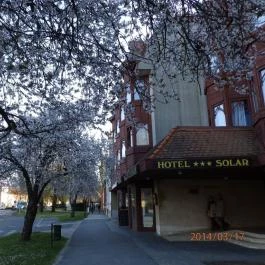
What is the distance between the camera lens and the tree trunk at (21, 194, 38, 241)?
2175cm

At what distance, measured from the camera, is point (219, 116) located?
25.5 metres

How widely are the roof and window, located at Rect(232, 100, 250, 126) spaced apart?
198cm

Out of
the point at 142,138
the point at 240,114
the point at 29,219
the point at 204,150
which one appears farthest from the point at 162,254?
the point at 142,138

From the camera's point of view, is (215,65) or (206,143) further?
(206,143)

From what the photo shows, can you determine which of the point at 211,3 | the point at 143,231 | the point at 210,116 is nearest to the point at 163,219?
the point at 143,231

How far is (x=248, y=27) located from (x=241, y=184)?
16.0 metres

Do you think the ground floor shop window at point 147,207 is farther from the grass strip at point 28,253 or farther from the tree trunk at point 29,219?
the grass strip at point 28,253

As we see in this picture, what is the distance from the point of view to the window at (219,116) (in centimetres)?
2486

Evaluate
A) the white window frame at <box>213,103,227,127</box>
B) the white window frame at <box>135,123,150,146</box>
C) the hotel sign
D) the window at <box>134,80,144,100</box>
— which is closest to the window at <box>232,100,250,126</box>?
the white window frame at <box>213,103,227,127</box>

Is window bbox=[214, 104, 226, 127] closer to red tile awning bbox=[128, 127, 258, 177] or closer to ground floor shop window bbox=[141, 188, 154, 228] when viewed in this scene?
red tile awning bbox=[128, 127, 258, 177]

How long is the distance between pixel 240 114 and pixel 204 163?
5.84m
